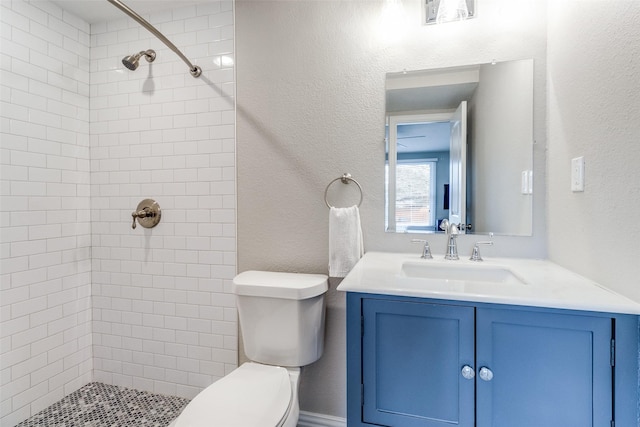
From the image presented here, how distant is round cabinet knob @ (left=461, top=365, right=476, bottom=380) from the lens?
0.96 m

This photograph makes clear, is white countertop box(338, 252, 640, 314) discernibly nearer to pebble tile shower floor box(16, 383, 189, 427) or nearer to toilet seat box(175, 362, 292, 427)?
toilet seat box(175, 362, 292, 427)

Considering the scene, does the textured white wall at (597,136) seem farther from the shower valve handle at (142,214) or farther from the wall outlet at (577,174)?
the shower valve handle at (142,214)

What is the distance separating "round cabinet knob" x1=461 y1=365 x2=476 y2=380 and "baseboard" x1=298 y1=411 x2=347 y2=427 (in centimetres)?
94

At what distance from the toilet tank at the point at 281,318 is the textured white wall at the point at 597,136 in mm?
1014

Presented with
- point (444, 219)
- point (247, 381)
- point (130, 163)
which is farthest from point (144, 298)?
point (444, 219)

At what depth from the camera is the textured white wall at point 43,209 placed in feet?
5.42

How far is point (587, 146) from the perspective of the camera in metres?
1.09

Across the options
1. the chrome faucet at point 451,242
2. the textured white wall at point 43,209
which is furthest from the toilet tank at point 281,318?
the textured white wall at point 43,209

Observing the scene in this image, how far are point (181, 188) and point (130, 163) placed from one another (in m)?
0.40

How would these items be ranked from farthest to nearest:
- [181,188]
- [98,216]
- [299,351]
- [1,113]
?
[98,216] < [181,188] < [1,113] < [299,351]

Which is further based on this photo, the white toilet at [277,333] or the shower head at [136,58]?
the shower head at [136,58]

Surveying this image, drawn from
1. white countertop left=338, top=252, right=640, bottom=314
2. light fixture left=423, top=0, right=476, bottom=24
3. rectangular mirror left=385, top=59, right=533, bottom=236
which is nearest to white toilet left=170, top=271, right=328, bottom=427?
white countertop left=338, top=252, right=640, bottom=314

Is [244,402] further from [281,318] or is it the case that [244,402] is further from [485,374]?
[485,374]

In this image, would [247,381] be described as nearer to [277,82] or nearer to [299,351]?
[299,351]
